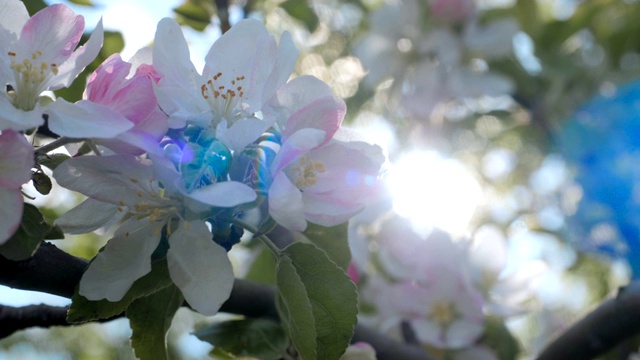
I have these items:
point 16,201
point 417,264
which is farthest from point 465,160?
point 16,201

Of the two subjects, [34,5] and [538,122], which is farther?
[538,122]

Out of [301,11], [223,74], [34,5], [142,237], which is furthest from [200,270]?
[301,11]

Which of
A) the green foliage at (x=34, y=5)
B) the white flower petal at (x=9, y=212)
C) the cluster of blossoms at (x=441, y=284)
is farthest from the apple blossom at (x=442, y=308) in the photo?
the white flower petal at (x=9, y=212)

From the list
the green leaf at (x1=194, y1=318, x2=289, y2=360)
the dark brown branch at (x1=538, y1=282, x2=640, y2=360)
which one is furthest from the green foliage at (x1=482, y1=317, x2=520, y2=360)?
the green leaf at (x1=194, y1=318, x2=289, y2=360)

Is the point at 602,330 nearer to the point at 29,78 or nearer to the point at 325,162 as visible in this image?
the point at 325,162

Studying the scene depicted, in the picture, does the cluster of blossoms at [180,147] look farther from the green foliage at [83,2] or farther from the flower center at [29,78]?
the green foliage at [83,2]
